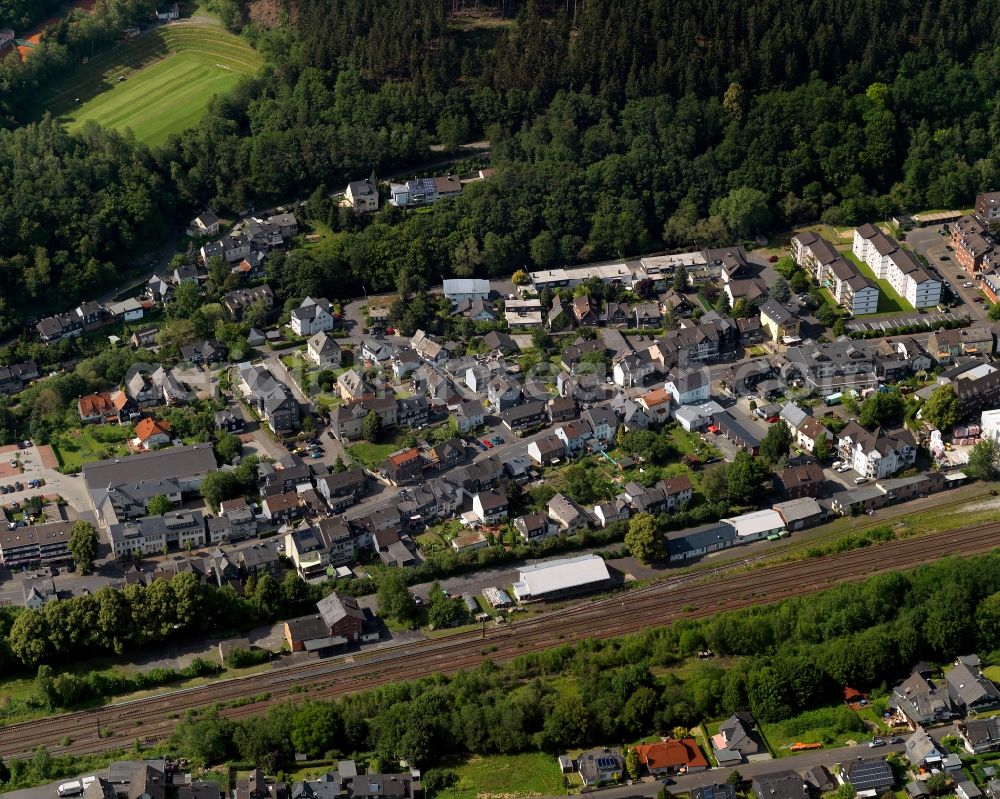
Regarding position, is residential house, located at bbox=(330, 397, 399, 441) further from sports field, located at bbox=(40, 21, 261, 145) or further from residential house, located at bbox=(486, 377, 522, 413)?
sports field, located at bbox=(40, 21, 261, 145)

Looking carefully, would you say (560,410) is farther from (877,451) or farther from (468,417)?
(877,451)

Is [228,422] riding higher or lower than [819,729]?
higher

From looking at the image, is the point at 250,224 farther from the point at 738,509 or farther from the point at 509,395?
the point at 738,509

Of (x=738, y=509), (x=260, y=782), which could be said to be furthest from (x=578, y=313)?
(x=260, y=782)

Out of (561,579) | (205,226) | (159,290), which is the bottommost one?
(561,579)

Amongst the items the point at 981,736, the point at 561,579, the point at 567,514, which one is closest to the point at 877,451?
the point at 567,514

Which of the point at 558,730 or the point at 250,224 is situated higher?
the point at 250,224

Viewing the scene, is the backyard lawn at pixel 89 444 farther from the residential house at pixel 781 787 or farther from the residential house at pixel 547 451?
the residential house at pixel 781 787
